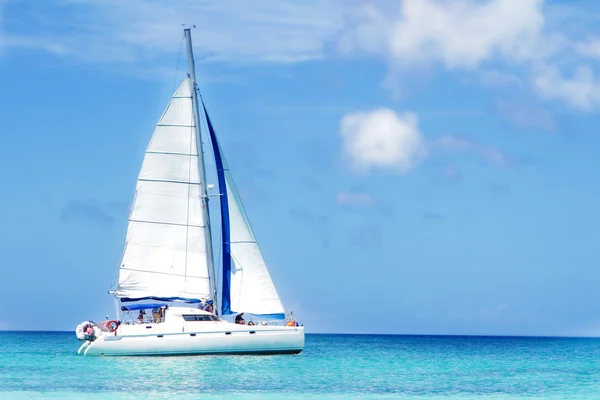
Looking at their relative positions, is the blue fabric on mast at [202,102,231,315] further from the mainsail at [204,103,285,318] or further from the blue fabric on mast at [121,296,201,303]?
the blue fabric on mast at [121,296,201,303]

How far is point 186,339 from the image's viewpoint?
143 feet

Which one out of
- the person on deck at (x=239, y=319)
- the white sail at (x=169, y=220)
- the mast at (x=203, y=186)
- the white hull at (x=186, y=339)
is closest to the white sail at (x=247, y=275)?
the person on deck at (x=239, y=319)

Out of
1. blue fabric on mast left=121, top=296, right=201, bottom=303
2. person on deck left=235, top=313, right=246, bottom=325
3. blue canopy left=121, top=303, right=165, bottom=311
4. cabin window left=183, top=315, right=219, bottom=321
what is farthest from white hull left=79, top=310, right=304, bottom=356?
blue fabric on mast left=121, top=296, right=201, bottom=303

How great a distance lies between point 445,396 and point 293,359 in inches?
602

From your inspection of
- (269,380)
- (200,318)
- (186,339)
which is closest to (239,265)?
(200,318)

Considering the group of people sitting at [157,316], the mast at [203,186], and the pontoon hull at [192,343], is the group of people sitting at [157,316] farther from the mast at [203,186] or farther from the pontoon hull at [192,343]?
the mast at [203,186]

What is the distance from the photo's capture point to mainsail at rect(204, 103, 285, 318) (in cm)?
4644

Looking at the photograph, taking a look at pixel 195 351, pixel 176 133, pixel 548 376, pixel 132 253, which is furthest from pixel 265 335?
pixel 548 376

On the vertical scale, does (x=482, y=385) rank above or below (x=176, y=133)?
below

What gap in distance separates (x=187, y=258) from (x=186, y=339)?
4246 millimetres

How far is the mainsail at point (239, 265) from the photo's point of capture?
46438 millimetres

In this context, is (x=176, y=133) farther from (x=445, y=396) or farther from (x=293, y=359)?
(x=445, y=396)

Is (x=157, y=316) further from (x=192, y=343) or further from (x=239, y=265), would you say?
(x=239, y=265)

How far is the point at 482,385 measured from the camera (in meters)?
38.5
